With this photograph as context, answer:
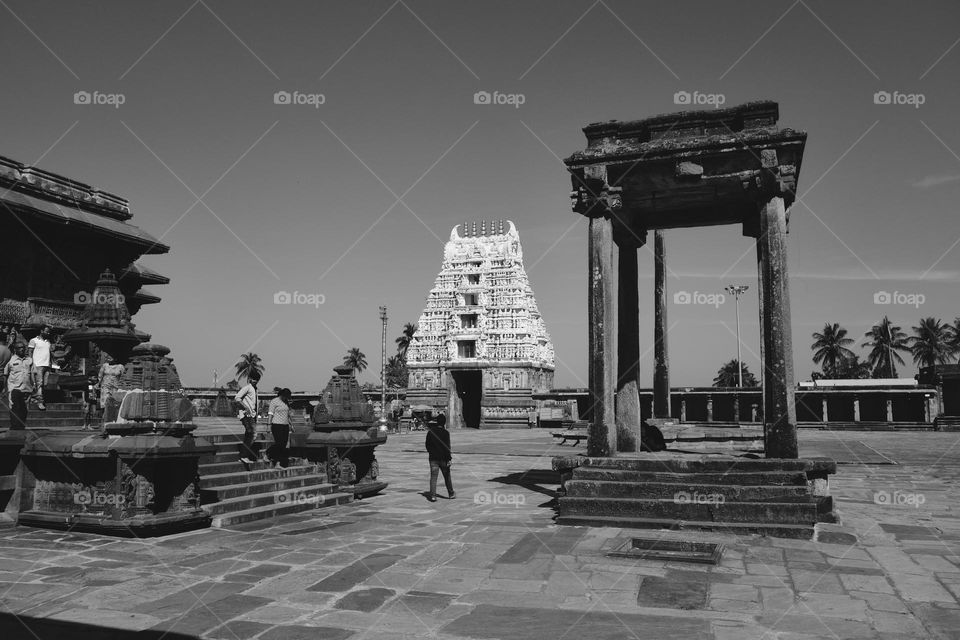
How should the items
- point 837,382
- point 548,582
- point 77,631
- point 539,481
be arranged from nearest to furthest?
point 77,631
point 548,582
point 539,481
point 837,382

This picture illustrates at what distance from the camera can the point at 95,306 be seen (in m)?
14.1

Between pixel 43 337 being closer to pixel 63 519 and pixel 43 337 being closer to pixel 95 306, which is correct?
pixel 95 306

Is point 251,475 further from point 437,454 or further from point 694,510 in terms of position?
point 694,510

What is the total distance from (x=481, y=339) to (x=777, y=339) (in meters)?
37.3

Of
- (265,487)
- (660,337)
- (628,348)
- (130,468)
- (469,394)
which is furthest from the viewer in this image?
(469,394)

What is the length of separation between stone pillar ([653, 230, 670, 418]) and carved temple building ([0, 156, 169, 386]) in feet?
36.1

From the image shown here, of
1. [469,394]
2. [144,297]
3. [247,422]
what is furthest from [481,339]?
[247,422]

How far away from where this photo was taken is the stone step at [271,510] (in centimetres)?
867

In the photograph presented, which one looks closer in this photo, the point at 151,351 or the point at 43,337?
the point at 151,351

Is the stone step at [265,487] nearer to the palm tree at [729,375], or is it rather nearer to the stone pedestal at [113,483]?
the stone pedestal at [113,483]

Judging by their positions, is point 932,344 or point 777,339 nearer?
point 777,339

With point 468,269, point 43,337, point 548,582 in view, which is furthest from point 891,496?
point 468,269

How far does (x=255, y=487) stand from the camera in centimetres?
998

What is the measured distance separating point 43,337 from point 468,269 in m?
37.2
